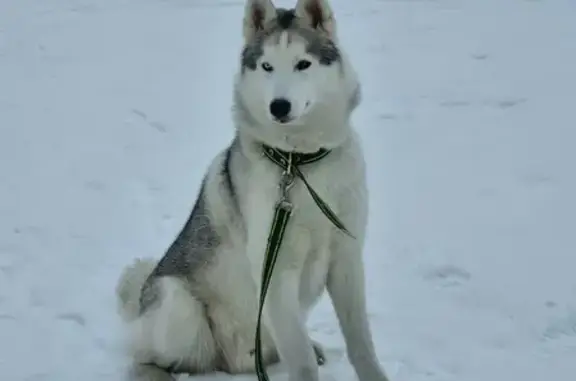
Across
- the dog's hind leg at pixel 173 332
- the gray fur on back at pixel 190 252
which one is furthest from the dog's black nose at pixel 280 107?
the dog's hind leg at pixel 173 332

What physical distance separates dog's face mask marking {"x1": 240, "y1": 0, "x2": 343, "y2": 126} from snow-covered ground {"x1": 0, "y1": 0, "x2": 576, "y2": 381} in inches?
47.6

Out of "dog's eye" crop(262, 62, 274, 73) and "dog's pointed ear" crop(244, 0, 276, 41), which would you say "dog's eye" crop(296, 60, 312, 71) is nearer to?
"dog's eye" crop(262, 62, 274, 73)

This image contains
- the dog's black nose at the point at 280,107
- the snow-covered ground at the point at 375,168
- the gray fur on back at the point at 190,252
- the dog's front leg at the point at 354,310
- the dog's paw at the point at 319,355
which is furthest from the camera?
the snow-covered ground at the point at 375,168

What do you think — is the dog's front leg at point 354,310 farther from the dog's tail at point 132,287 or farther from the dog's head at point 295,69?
the dog's tail at point 132,287

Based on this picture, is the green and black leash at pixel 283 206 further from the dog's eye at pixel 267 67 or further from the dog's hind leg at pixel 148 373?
the dog's hind leg at pixel 148 373

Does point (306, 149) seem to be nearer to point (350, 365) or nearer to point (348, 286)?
point (348, 286)

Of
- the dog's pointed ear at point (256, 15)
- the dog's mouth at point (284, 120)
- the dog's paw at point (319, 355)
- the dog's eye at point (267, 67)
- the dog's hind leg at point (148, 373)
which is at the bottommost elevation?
the dog's hind leg at point (148, 373)

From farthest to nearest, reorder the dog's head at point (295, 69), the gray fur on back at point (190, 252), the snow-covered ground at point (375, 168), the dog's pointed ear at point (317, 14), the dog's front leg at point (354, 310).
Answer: the snow-covered ground at point (375, 168)
the gray fur on back at point (190, 252)
the dog's front leg at point (354, 310)
the dog's pointed ear at point (317, 14)
the dog's head at point (295, 69)

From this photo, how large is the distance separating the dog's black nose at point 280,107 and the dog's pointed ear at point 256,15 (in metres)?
0.45

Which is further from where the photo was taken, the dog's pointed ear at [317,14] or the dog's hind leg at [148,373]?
the dog's hind leg at [148,373]

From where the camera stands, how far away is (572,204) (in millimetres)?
5973

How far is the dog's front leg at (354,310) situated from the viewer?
3926 mm

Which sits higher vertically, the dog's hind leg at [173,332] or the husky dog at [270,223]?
the husky dog at [270,223]

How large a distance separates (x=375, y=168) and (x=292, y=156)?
3040mm
